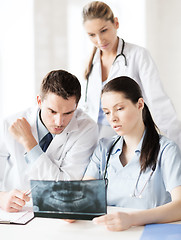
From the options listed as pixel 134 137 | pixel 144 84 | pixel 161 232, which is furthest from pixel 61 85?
pixel 161 232

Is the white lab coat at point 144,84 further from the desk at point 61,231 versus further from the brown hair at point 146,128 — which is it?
the desk at point 61,231

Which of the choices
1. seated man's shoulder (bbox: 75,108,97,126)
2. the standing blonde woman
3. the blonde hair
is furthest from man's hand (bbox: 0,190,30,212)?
the blonde hair

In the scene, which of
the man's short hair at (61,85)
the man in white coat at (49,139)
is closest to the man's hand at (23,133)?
the man in white coat at (49,139)

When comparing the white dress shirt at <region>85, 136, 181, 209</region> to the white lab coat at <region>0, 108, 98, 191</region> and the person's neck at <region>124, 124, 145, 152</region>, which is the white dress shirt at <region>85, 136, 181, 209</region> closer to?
the person's neck at <region>124, 124, 145, 152</region>

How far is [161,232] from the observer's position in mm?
1150

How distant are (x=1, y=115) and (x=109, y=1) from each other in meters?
1.84

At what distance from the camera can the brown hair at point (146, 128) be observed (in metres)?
1.50

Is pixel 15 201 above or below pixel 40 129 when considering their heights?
below

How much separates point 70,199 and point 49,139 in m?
0.67

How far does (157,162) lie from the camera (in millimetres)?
1485

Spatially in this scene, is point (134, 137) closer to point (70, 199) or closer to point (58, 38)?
point (70, 199)

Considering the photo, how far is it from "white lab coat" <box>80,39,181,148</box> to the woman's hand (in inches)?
37.3

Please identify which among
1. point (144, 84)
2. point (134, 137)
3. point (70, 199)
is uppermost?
point (144, 84)

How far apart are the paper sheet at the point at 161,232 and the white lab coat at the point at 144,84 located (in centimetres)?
90
